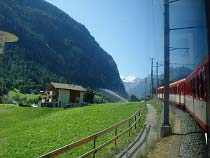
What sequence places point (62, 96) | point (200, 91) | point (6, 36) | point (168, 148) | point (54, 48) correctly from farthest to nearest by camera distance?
point (54, 48)
point (62, 96)
point (168, 148)
point (200, 91)
point (6, 36)

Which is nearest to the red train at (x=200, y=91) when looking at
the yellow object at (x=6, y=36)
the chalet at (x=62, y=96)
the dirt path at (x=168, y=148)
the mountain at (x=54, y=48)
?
the dirt path at (x=168, y=148)

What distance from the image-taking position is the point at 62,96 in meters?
53.9

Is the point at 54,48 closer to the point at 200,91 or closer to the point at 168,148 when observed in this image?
the point at 168,148

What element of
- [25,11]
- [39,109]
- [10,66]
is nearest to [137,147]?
[39,109]

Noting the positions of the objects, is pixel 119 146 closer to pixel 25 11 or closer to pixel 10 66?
pixel 10 66

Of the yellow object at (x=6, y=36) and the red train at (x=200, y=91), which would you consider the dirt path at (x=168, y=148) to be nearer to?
the red train at (x=200, y=91)

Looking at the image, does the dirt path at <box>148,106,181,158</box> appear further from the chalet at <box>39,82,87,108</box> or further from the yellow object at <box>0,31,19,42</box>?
the chalet at <box>39,82,87,108</box>

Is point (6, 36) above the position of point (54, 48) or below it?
below

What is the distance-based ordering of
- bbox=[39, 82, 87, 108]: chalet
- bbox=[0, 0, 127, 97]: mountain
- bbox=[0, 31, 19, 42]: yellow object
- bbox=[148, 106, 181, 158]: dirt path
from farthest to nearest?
1. bbox=[0, 0, 127, 97]: mountain
2. bbox=[39, 82, 87, 108]: chalet
3. bbox=[148, 106, 181, 158]: dirt path
4. bbox=[0, 31, 19, 42]: yellow object

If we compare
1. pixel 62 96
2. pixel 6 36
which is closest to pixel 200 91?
pixel 6 36

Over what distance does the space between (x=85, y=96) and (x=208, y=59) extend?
58528mm

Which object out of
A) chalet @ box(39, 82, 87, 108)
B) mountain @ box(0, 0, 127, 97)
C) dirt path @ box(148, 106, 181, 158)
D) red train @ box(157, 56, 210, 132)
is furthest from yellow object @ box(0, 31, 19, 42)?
mountain @ box(0, 0, 127, 97)

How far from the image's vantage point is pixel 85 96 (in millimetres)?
60844

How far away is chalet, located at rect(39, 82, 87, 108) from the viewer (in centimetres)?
4825
